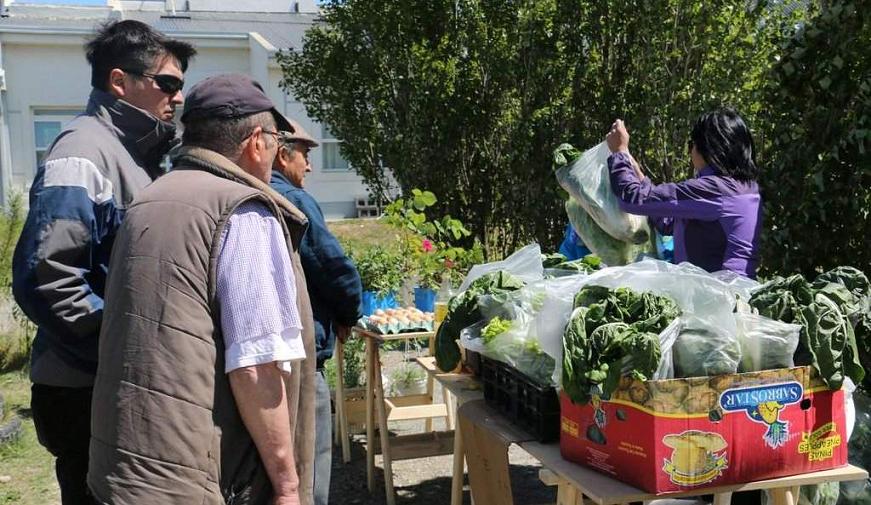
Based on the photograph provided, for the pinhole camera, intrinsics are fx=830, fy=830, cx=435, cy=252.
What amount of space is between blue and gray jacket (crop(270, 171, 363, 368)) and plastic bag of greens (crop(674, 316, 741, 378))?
1327 millimetres

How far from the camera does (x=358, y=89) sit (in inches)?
345

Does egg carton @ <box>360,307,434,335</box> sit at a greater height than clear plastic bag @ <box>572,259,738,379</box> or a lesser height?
lesser

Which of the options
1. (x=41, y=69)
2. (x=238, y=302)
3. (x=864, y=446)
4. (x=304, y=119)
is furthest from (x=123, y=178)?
(x=41, y=69)

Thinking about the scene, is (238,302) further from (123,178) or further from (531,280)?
(531,280)

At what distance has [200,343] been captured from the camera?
190 cm

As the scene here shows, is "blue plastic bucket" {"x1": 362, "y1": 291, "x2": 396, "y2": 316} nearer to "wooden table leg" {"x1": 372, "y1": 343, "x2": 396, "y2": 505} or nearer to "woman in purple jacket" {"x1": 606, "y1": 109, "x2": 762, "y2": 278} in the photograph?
"wooden table leg" {"x1": 372, "y1": 343, "x2": 396, "y2": 505}

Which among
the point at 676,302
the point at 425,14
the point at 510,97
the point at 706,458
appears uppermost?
the point at 425,14

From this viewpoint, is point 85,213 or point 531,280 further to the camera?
point 531,280

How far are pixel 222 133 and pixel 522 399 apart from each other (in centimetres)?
139

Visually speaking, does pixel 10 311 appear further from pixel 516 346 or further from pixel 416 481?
pixel 516 346

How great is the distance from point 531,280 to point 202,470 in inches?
66.1

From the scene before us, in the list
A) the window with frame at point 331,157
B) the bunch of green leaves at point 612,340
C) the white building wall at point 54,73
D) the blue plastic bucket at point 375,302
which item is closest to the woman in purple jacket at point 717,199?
the bunch of green leaves at point 612,340

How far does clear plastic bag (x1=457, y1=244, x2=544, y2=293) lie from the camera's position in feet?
10.9

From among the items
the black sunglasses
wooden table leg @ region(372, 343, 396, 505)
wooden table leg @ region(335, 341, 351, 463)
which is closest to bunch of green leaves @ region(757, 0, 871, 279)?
wooden table leg @ region(372, 343, 396, 505)
